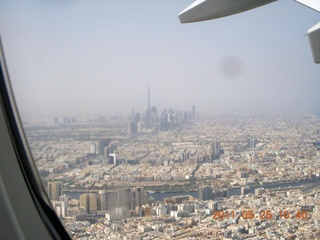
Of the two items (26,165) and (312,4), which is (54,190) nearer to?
(26,165)

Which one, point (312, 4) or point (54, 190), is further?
point (54, 190)

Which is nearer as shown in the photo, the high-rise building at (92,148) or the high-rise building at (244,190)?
the high-rise building at (244,190)

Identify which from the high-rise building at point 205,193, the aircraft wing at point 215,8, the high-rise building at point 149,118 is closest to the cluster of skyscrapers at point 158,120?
the high-rise building at point 149,118

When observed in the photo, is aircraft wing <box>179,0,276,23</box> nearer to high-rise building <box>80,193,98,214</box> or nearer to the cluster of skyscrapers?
the cluster of skyscrapers

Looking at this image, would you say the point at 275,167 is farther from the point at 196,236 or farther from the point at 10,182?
the point at 10,182

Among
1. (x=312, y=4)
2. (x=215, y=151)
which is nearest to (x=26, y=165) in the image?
(x=215, y=151)

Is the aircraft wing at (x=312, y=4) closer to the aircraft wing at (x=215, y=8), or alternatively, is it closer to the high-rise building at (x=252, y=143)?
the aircraft wing at (x=215, y=8)

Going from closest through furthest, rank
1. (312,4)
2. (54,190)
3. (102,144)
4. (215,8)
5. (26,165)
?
1. (312,4)
2. (215,8)
3. (26,165)
4. (54,190)
5. (102,144)
